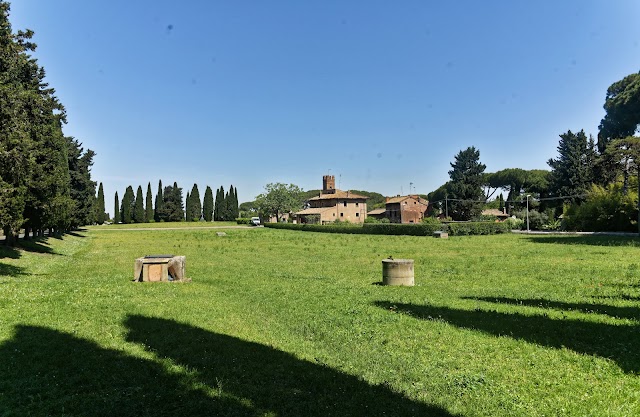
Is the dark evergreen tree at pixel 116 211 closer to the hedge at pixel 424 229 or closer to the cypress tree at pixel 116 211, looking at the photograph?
the cypress tree at pixel 116 211

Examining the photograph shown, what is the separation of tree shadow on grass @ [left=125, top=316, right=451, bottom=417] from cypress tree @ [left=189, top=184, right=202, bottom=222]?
9810cm

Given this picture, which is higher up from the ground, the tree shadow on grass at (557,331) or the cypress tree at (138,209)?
the cypress tree at (138,209)

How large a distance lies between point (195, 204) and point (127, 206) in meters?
15.1

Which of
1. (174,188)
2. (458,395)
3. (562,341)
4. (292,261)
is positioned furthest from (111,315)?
(174,188)

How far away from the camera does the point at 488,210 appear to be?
10206 centimetres

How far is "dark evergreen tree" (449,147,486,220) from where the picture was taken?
79.7m

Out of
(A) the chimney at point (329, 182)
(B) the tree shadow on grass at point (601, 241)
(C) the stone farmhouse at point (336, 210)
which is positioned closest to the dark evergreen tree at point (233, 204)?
(C) the stone farmhouse at point (336, 210)

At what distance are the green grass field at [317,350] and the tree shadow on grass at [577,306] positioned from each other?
4 centimetres

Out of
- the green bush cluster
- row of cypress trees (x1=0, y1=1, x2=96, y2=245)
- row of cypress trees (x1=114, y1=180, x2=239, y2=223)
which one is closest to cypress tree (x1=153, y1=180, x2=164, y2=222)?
row of cypress trees (x1=114, y1=180, x2=239, y2=223)

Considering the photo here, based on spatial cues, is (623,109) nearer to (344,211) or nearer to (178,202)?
(344,211)

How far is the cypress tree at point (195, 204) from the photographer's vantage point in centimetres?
10153

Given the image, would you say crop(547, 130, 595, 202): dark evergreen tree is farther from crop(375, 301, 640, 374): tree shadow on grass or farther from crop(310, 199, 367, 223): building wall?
crop(375, 301, 640, 374): tree shadow on grass

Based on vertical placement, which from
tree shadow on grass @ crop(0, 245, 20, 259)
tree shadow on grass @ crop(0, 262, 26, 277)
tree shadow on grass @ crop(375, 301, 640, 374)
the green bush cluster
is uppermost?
the green bush cluster

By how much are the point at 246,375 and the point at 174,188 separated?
10057 cm
